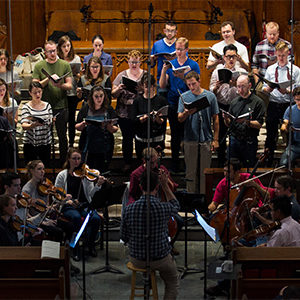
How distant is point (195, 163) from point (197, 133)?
0.36m

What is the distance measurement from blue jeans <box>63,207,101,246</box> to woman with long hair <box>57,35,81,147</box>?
1807 mm

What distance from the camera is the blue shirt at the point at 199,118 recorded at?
7.93 m

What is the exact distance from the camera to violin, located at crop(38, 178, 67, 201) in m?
6.92

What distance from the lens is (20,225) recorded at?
20.6ft

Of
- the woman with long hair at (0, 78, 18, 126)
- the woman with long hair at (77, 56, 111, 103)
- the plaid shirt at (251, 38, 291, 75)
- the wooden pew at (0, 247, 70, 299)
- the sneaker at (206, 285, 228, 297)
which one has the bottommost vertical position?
the sneaker at (206, 285, 228, 297)

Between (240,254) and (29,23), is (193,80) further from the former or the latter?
(29,23)

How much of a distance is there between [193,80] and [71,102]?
1.62m

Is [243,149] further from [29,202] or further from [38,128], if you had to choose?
[29,202]

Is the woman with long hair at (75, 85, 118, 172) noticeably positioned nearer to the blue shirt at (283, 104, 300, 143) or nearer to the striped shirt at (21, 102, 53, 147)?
the striped shirt at (21, 102, 53, 147)

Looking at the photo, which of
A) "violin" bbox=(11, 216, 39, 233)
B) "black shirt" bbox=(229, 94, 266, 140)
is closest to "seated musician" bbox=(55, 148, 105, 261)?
"violin" bbox=(11, 216, 39, 233)

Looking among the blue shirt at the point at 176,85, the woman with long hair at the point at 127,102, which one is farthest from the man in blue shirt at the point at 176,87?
the woman with long hair at the point at 127,102

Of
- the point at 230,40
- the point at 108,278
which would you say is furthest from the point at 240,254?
the point at 230,40

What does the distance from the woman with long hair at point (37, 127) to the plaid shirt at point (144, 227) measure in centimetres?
243

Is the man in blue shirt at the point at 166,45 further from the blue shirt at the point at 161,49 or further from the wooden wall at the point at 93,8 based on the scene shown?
the wooden wall at the point at 93,8
